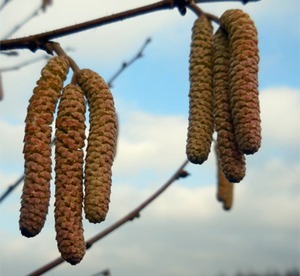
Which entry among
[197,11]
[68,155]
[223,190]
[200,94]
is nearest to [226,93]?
[200,94]

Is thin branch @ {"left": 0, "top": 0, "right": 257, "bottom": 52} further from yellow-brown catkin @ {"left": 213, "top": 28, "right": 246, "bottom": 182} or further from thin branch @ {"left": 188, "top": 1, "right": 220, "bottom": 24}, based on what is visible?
yellow-brown catkin @ {"left": 213, "top": 28, "right": 246, "bottom": 182}

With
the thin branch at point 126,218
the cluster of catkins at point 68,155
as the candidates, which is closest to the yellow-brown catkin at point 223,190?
the thin branch at point 126,218

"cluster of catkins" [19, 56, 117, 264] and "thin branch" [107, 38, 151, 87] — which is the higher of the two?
"thin branch" [107, 38, 151, 87]

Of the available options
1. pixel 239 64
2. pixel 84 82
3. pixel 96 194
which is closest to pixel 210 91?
pixel 239 64

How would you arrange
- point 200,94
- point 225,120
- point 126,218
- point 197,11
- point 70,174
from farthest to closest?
point 126,218 < point 197,11 < point 200,94 < point 225,120 < point 70,174

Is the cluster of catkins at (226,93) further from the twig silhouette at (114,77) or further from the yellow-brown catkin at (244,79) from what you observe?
the twig silhouette at (114,77)

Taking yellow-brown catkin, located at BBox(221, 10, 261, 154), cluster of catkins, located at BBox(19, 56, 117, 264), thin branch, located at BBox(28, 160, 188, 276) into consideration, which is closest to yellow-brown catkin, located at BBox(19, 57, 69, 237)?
cluster of catkins, located at BBox(19, 56, 117, 264)

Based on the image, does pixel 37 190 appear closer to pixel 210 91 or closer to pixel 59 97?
pixel 59 97

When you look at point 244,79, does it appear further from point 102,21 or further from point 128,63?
point 128,63
